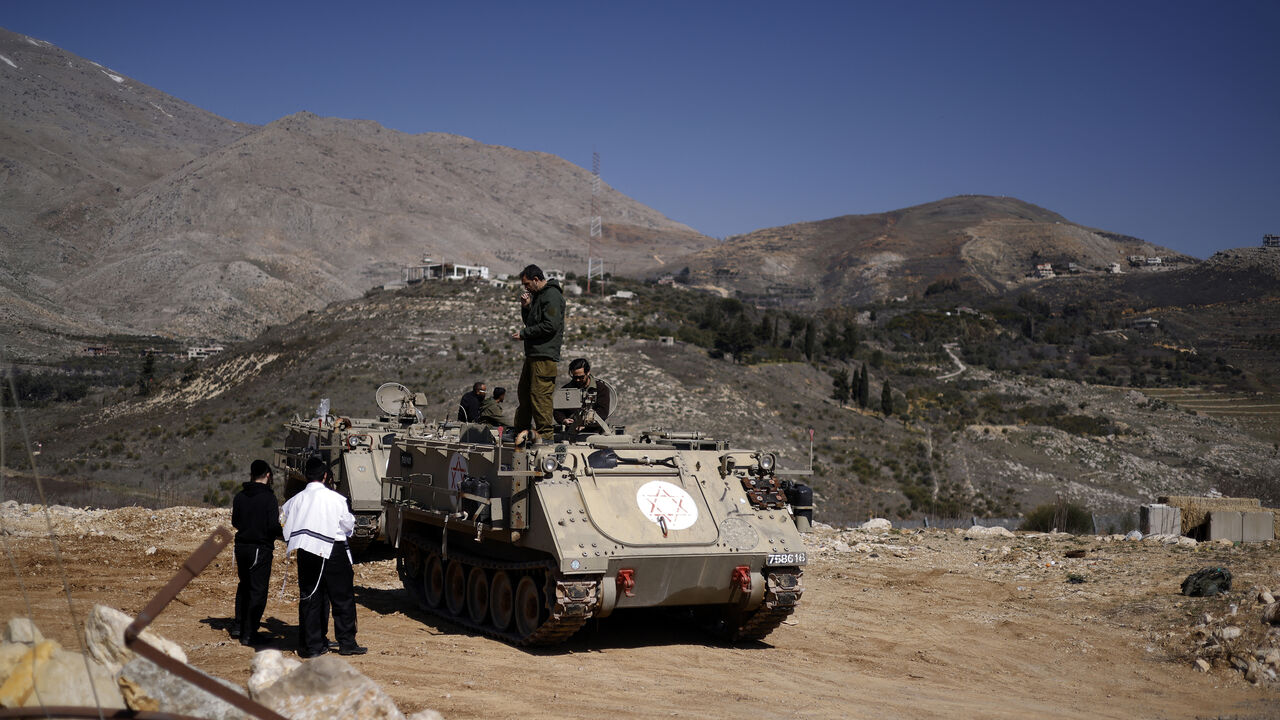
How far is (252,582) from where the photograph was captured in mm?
10211

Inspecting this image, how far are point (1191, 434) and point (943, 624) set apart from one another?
45799mm

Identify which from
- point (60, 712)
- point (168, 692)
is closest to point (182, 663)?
point (60, 712)

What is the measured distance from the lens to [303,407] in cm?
4834

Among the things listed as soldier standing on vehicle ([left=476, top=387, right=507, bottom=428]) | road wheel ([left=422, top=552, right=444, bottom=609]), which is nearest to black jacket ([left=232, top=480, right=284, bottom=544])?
road wheel ([left=422, top=552, right=444, bottom=609])

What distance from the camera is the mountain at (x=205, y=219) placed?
337 feet

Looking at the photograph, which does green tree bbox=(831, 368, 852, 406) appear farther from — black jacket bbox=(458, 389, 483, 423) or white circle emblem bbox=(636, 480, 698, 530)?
white circle emblem bbox=(636, 480, 698, 530)

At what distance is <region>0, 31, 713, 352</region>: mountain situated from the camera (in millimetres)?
102688

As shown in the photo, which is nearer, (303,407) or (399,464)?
(399,464)

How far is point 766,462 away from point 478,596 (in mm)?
3542

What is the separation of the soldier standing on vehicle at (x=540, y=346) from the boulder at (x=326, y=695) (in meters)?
5.42

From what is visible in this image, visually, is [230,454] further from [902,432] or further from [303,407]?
[902,432]

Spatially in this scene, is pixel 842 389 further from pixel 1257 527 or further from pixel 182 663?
pixel 182 663

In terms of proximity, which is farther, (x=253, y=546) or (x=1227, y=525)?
(x=1227, y=525)

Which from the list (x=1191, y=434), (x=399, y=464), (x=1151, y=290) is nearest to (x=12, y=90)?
(x=1151, y=290)
